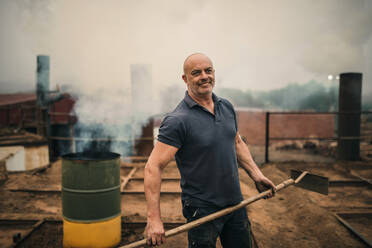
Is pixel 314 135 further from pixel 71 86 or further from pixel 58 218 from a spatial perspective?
pixel 58 218

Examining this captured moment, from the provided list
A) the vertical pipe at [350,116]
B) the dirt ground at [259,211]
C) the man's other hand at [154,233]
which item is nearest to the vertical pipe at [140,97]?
the dirt ground at [259,211]

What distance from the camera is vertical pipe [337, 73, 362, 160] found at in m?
7.97

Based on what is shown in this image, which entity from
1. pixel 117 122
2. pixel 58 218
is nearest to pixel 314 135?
pixel 117 122

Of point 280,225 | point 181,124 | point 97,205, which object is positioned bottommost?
point 280,225

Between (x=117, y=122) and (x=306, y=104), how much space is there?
1851 centimetres

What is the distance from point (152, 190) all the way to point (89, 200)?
1667 millimetres

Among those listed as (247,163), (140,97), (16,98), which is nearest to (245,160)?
(247,163)

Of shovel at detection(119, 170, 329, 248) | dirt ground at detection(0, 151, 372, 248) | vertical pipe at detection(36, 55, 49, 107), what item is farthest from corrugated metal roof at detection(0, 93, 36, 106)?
shovel at detection(119, 170, 329, 248)

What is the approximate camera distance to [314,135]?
1397 cm

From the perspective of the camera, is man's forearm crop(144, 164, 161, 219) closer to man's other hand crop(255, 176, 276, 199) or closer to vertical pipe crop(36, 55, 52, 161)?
man's other hand crop(255, 176, 276, 199)

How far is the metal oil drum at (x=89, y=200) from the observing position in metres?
2.97

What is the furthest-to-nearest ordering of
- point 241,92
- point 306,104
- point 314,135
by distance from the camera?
point 306,104
point 241,92
point 314,135

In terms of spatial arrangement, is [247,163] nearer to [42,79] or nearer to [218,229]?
[218,229]

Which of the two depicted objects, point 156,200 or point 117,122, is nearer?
point 156,200
